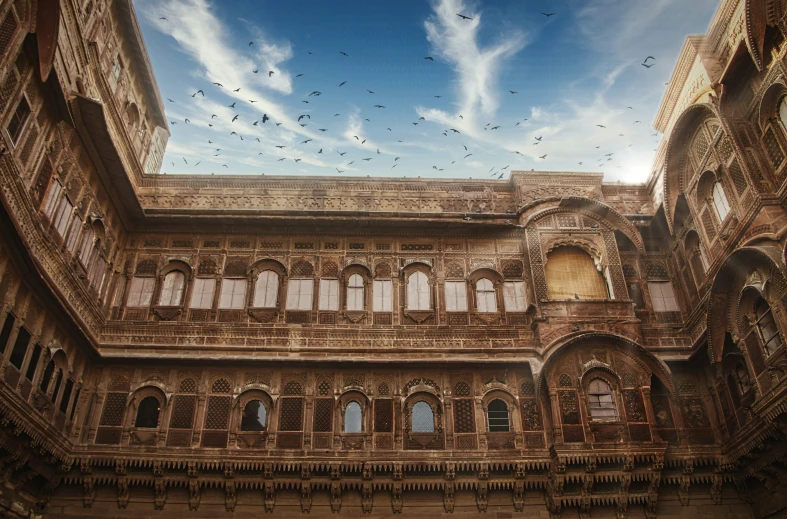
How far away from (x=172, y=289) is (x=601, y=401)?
10700 millimetres

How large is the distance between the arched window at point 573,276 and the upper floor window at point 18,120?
12.0m

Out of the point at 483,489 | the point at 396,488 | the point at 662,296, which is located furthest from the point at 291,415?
the point at 662,296

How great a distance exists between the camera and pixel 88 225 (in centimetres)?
1502

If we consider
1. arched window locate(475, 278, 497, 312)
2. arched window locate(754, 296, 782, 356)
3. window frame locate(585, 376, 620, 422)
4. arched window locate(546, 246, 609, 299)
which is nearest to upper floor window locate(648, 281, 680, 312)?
arched window locate(546, 246, 609, 299)

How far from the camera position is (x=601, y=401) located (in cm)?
1493

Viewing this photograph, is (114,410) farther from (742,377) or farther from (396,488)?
(742,377)

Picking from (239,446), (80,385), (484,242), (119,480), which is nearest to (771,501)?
(484,242)

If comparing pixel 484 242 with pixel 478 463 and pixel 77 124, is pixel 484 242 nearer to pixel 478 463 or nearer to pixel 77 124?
pixel 478 463

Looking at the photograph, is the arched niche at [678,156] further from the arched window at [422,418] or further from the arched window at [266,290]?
the arched window at [266,290]

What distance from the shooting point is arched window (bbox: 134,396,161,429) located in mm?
14797

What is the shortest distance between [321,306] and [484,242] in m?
4.65

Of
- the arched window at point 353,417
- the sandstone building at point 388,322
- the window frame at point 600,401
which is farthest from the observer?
the arched window at point 353,417

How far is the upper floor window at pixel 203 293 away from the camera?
16.3 metres

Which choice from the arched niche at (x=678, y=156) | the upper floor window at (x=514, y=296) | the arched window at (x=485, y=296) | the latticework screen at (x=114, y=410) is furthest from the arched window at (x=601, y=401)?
the latticework screen at (x=114, y=410)
